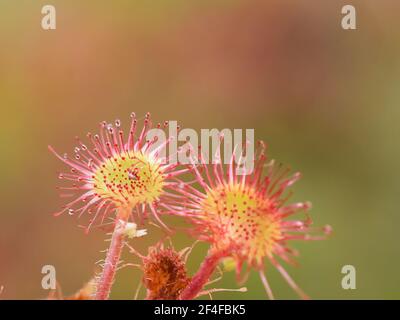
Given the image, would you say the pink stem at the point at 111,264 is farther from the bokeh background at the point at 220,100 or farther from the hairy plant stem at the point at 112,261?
the bokeh background at the point at 220,100

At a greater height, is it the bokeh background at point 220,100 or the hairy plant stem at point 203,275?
the bokeh background at point 220,100

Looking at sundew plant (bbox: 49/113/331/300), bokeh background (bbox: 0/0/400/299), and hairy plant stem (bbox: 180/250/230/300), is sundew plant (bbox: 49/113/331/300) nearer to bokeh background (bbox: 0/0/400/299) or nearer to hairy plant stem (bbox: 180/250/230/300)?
hairy plant stem (bbox: 180/250/230/300)

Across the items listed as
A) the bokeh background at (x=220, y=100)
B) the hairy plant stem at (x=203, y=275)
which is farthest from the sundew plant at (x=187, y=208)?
the bokeh background at (x=220, y=100)

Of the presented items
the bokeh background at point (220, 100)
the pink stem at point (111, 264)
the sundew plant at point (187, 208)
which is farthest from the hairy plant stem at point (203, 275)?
the bokeh background at point (220, 100)

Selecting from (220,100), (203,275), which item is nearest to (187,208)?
(203,275)

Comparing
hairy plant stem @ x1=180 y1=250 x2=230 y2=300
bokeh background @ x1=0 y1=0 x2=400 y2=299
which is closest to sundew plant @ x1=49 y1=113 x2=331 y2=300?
hairy plant stem @ x1=180 y1=250 x2=230 y2=300

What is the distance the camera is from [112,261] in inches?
52.6

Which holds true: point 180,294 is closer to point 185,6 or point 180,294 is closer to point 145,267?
point 145,267

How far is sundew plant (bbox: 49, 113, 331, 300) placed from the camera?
1.26 metres

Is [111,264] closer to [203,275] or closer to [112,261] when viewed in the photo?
[112,261]

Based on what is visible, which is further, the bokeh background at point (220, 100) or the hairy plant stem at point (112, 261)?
the bokeh background at point (220, 100)

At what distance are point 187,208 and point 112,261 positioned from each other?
18cm

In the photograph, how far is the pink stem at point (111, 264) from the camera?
1.29 metres

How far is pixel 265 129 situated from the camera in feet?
15.3
